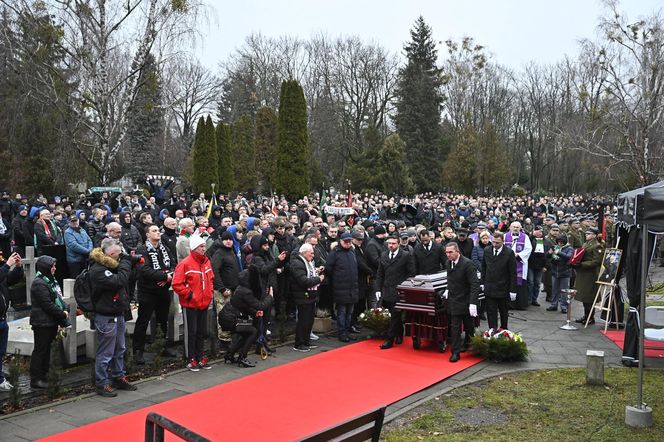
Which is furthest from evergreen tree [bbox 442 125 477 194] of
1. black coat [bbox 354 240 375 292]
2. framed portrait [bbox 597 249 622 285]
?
black coat [bbox 354 240 375 292]

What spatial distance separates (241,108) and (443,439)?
54762mm

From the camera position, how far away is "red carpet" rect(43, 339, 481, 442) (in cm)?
639

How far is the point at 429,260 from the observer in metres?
11.0

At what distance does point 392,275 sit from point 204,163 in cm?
2519

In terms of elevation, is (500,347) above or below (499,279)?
below

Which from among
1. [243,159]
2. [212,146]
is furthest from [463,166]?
[212,146]

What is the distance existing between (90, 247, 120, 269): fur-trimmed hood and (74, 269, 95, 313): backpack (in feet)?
0.75

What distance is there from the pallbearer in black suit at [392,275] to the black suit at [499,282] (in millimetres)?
1358

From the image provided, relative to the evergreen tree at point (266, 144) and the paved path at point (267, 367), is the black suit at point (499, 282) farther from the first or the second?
the evergreen tree at point (266, 144)

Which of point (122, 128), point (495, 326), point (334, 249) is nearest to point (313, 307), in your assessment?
point (334, 249)

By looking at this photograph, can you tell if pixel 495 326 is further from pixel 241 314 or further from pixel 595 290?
pixel 241 314

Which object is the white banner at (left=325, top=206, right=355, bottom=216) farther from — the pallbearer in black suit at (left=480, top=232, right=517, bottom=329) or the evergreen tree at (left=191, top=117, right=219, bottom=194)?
the evergreen tree at (left=191, top=117, right=219, bottom=194)

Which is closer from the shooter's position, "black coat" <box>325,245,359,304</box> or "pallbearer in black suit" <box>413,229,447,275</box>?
"black coat" <box>325,245,359,304</box>

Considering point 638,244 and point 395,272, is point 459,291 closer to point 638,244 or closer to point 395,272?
point 395,272
